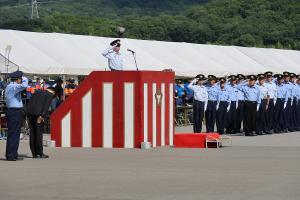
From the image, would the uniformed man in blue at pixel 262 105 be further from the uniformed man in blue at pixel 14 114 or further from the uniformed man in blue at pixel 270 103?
the uniformed man in blue at pixel 14 114

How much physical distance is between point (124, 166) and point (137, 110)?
4893 millimetres

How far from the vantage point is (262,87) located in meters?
29.8

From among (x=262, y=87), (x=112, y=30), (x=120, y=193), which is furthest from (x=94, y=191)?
(x=112, y=30)

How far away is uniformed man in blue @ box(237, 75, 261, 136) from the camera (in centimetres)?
2942

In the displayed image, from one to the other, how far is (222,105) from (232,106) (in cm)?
49

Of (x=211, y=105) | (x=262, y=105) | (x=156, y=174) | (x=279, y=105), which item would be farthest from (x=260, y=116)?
(x=156, y=174)

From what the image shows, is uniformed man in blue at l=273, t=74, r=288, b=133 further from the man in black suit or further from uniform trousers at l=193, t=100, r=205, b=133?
the man in black suit

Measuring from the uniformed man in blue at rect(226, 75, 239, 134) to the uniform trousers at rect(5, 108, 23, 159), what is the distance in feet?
39.9

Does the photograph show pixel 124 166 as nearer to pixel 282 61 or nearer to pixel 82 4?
pixel 282 61

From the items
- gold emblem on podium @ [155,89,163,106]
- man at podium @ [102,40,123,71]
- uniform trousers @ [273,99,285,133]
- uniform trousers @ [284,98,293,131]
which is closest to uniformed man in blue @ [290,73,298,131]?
uniform trousers @ [284,98,293,131]

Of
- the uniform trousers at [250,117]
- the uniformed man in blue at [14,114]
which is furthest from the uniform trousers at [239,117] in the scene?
the uniformed man in blue at [14,114]

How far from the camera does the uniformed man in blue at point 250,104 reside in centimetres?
2942

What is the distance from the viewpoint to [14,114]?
1922 cm

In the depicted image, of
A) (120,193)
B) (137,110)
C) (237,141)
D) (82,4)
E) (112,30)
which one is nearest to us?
(120,193)
